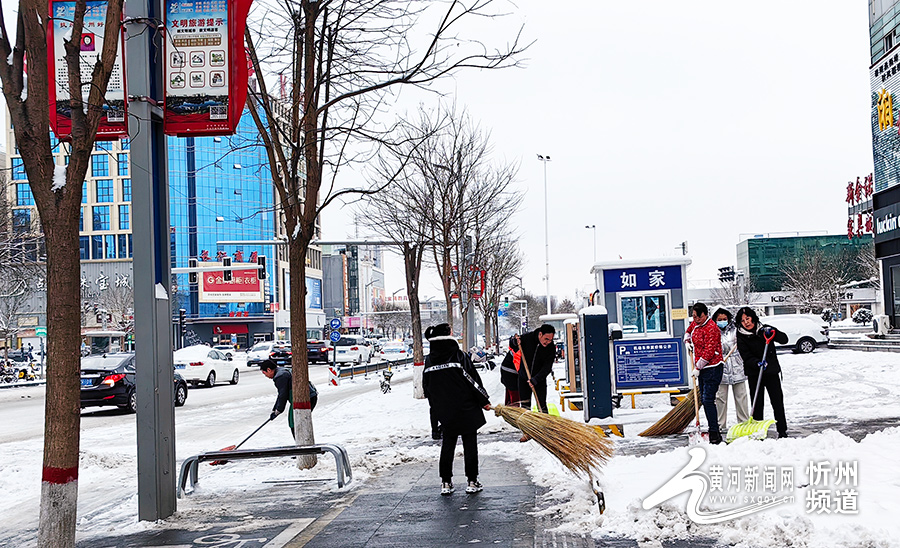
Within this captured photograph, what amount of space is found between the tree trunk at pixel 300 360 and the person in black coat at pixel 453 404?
255 centimetres

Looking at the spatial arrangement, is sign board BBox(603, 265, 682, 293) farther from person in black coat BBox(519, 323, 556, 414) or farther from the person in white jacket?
the person in white jacket

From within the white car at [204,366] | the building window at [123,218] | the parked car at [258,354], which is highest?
the building window at [123,218]

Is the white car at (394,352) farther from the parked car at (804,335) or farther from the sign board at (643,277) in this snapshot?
the sign board at (643,277)

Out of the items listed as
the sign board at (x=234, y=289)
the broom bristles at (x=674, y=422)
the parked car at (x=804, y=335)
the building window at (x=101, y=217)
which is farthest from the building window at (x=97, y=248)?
the broom bristles at (x=674, y=422)

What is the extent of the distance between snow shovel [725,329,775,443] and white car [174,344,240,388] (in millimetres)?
24791

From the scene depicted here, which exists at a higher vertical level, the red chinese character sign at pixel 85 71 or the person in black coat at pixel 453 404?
the red chinese character sign at pixel 85 71

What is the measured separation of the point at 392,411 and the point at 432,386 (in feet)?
35.1

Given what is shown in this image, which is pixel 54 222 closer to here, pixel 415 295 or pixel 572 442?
pixel 572 442

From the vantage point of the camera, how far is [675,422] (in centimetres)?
1205

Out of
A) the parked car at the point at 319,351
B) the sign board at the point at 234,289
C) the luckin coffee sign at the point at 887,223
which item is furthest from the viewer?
the sign board at the point at 234,289

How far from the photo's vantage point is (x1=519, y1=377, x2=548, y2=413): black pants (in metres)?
12.7

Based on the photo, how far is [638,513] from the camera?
661cm

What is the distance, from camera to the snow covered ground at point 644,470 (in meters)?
6.09

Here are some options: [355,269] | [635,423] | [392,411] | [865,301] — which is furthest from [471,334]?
[355,269]
